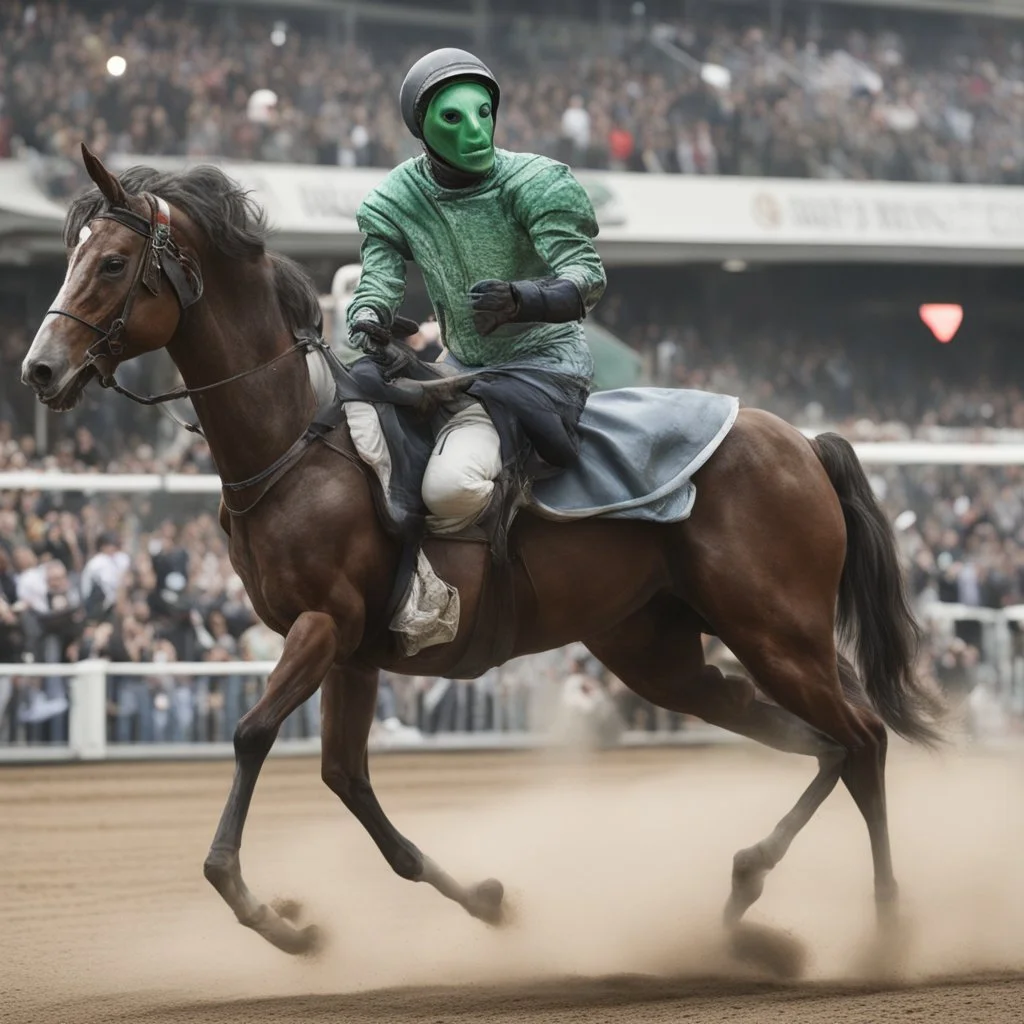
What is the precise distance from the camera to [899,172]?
2412 cm

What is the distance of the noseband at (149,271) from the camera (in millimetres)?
4562

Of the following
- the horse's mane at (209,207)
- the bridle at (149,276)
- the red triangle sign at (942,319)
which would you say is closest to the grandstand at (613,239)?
the red triangle sign at (942,319)

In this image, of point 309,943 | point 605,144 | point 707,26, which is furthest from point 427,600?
point 707,26

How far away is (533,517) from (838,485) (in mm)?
1240

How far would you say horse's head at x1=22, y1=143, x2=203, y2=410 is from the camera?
4.46m

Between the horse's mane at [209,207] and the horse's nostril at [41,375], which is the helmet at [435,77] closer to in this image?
the horse's mane at [209,207]

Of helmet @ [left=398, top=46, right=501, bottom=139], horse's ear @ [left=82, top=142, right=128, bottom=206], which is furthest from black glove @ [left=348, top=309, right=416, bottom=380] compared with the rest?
horse's ear @ [left=82, top=142, right=128, bottom=206]

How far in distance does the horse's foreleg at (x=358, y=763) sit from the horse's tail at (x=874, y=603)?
5.75 ft

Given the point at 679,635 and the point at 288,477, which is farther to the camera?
the point at 679,635

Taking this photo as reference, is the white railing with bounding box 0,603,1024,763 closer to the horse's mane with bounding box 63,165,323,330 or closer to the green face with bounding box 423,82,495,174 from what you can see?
the horse's mane with bounding box 63,165,323,330

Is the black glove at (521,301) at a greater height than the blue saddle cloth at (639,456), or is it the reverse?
the black glove at (521,301)

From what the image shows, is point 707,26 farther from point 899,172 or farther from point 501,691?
point 501,691

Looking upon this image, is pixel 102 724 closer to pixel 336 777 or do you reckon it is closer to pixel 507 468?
pixel 336 777

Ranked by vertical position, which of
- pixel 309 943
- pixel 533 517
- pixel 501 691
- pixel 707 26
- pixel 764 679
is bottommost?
pixel 501 691
